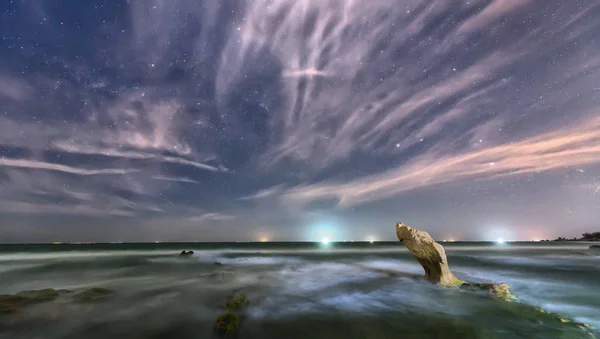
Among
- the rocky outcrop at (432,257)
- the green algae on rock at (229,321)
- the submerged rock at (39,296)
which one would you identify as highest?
the rocky outcrop at (432,257)

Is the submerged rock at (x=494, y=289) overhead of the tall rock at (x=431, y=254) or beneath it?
beneath

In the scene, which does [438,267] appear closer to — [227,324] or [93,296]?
[227,324]

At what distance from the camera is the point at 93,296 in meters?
16.2

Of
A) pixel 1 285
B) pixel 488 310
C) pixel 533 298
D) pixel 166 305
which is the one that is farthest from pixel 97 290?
pixel 533 298

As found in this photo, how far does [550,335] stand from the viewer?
9.99m

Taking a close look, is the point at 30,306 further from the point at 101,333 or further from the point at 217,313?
the point at 217,313

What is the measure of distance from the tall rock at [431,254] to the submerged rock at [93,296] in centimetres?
1992

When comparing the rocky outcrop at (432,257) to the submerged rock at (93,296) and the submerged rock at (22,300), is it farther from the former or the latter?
the submerged rock at (22,300)

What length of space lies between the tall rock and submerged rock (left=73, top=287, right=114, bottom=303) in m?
19.9

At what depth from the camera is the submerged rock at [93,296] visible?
→ 15289mm

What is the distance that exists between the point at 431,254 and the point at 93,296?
21.6 metres

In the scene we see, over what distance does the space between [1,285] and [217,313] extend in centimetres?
2244

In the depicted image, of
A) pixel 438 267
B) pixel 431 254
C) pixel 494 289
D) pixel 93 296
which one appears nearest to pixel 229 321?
pixel 93 296

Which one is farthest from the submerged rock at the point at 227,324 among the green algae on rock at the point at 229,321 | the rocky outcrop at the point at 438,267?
the rocky outcrop at the point at 438,267
